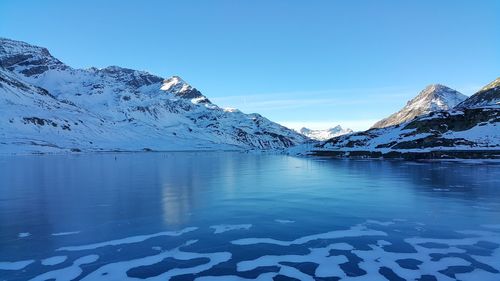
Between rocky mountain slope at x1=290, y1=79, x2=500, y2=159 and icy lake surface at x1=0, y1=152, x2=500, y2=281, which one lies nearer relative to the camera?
icy lake surface at x1=0, y1=152, x2=500, y2=281

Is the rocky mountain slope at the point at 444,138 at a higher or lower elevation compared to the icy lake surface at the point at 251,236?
higher

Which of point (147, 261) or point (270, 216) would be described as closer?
point (147, 261)

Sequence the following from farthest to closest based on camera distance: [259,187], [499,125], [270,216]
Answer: [499,125] → [259,187] → [270,216]

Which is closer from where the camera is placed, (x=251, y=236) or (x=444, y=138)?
(x=251, y=236)

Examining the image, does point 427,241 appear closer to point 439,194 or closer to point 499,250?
point 499,250

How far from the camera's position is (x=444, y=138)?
8369 centimetres

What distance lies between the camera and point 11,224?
62.6ft

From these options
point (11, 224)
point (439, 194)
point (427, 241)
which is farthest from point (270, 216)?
point (439, 194)

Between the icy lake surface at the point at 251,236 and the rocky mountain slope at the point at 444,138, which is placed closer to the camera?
the icy lake surface at the point at 251,236

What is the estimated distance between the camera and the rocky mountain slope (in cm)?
7719

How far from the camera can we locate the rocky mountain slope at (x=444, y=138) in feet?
253

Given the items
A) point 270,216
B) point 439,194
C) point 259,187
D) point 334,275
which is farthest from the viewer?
point 259,187

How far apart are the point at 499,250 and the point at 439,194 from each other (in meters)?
15.6

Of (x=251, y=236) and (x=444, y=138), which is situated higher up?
(x=444, y=138)
